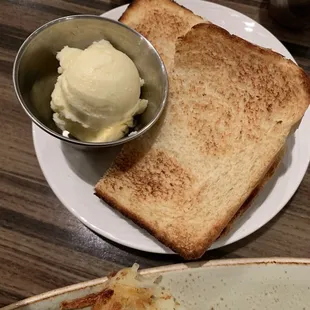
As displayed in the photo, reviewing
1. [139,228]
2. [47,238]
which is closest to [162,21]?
[139,228]

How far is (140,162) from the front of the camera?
4.44 ft

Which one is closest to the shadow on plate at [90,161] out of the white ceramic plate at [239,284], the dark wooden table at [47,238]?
the dark wooden table at [47,238]

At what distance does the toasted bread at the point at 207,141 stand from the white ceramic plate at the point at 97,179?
0.15 ft

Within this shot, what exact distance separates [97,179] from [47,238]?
230 mm

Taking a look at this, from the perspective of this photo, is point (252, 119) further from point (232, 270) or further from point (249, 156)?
point (232, 270)

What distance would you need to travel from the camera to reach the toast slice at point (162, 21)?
1444 mm

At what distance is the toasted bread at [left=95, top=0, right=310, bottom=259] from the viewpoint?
4.19ft

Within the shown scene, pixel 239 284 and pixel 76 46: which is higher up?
pixel 76 46

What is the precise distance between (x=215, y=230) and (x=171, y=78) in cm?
48

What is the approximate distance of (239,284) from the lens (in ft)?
4.07

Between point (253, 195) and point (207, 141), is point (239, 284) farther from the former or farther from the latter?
point (207, 141)

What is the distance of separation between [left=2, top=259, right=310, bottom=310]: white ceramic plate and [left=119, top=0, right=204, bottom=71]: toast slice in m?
0.61

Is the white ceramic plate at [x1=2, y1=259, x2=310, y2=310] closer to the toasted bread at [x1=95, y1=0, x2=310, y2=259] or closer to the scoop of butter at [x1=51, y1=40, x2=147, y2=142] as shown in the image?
the toasted bread at [x1=95, y1=0, x2=310, y2=259]

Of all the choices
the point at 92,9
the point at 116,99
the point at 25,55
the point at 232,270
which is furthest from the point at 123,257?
the point at 92,9
